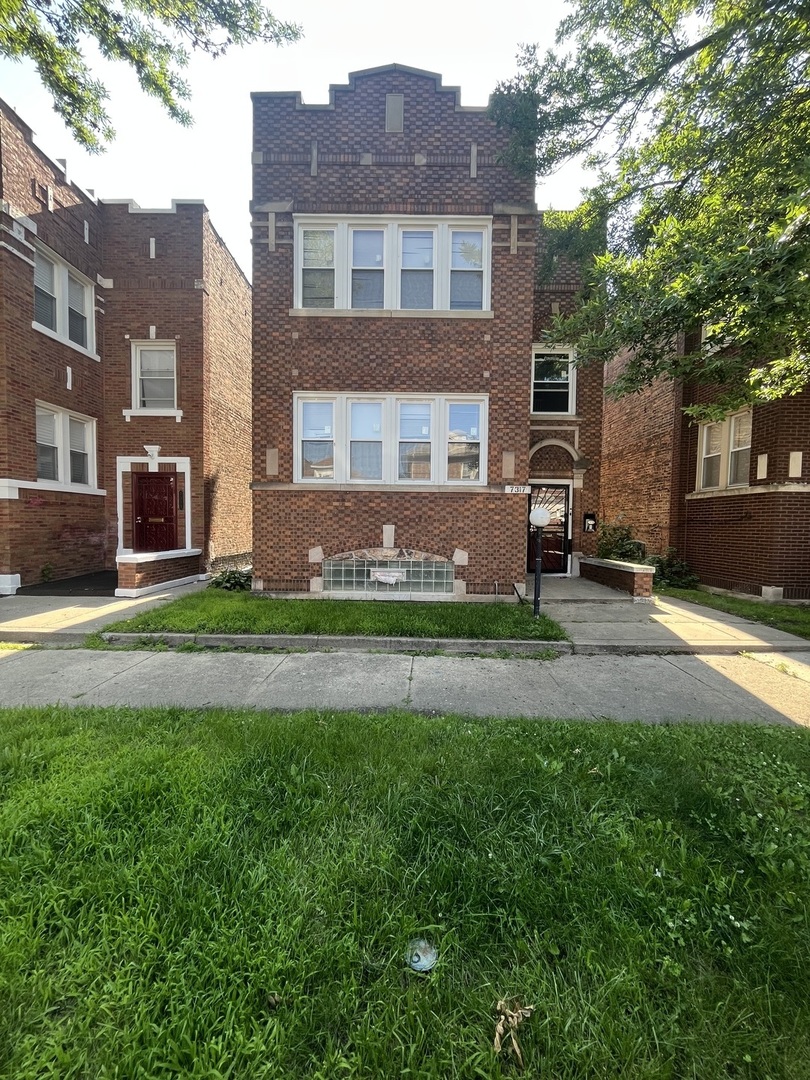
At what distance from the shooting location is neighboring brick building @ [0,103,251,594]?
1033 centimetres

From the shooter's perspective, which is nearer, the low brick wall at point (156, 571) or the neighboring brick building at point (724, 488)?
the low brick wall at point (156, 571)

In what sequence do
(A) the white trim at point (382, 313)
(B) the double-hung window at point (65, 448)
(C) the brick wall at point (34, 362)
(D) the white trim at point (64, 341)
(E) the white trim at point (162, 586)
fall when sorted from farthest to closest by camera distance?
(B) the double-hung window at point (65, 448) → (D) the white trim at point (64, 341) → (C) the brick wall at point (34, 362) → (E) the white trim at point (162, 586) → (A) the white trim at point (382, 313)

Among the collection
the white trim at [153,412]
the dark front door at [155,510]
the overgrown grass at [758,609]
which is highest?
the white trim at [153,412]

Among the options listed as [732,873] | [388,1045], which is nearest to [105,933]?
[388,1045]

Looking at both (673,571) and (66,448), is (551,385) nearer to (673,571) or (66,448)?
(673,571)

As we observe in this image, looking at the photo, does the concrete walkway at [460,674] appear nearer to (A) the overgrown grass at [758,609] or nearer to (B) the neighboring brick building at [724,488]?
(A) the overgrown grass at [758,609]

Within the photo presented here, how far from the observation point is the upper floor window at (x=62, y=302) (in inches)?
404

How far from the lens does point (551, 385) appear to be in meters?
12.4

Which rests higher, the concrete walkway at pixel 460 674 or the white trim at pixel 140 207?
the white trim at pixel 140 207

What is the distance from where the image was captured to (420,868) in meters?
2.23

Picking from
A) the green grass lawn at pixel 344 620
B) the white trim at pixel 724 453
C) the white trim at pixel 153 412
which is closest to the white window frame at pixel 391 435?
the green grass lawn at pixel 344 620

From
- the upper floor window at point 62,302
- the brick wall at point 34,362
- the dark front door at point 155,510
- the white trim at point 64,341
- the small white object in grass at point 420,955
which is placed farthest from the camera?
the dark front door at point 155,510

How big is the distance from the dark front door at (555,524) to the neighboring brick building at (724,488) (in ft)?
10.2

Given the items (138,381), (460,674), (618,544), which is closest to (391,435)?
(460,674)
